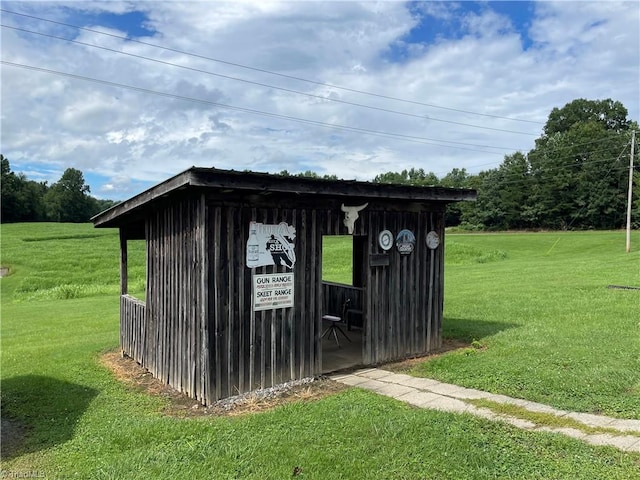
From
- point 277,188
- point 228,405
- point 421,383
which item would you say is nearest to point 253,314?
point 228,405

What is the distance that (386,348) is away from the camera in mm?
7738

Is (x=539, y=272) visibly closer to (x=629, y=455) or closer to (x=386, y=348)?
(x=386, y=348)

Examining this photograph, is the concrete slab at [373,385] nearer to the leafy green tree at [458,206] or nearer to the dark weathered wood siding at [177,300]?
the dark weathered wood siding at [177,300]

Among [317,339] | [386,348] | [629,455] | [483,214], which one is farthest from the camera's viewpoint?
[483,214]

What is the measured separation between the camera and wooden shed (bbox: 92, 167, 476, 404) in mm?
5926

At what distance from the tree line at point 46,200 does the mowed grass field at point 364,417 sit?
5805 centimetres

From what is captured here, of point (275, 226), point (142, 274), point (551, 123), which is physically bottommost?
point (142, 274)

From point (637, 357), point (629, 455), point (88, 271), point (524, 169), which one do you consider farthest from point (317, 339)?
point (524, 169)

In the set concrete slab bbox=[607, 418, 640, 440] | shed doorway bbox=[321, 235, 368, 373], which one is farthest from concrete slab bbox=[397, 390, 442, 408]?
concrete slab bbox=[607, 418, 640, 440]

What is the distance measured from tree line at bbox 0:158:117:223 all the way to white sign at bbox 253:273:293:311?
63060 millimetres

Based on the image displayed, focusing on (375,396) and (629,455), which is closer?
(629,455)

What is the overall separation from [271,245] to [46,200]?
77076 mm

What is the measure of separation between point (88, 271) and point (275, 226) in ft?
68.1

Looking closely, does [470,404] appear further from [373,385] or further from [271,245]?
[271,245]
